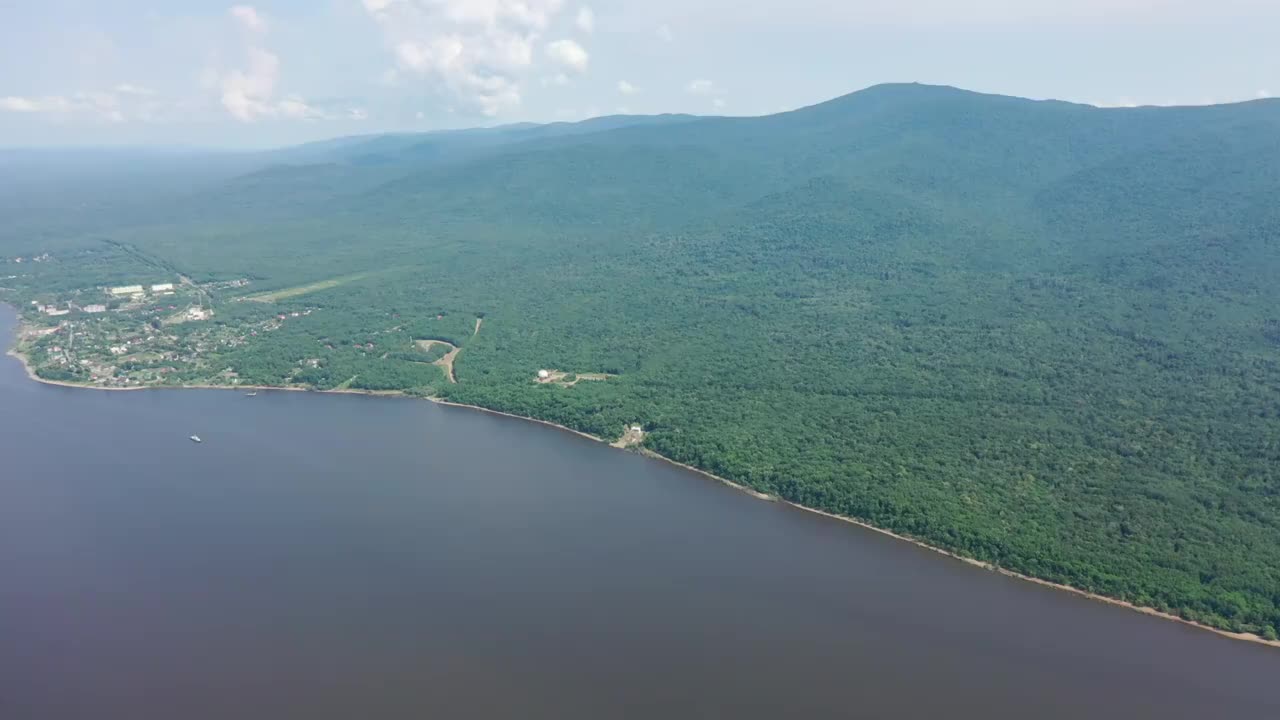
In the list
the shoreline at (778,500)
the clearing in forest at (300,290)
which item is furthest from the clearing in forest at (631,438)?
the clearing in forest at (300,290)

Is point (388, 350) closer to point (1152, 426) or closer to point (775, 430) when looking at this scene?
point (775, 430)

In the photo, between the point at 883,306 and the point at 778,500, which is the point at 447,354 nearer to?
the point at 778,500

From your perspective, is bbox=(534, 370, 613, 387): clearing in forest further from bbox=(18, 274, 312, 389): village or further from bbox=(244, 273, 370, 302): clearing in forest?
bbox=(244, 273, 370, 302): clearing in forest

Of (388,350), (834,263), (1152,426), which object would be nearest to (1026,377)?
(1152,426)

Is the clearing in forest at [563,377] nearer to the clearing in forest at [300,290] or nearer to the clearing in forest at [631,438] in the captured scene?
the clearing in forest at [631,438]

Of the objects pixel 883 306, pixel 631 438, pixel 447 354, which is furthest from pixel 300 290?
pixel 883 306

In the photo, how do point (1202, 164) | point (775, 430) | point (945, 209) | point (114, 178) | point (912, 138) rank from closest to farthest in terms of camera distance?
point (775, 430)
point (1202, 164)
point (945, 209)
point (912, 138)
point (114, 178)

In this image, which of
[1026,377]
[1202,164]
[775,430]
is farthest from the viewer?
[1202,164]
